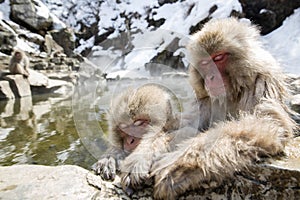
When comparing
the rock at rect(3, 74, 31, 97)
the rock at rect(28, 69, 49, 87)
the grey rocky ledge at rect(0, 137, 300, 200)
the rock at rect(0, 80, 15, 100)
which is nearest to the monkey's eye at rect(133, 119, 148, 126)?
the grey rocky ledge at rect(0, 137, 300, 200)

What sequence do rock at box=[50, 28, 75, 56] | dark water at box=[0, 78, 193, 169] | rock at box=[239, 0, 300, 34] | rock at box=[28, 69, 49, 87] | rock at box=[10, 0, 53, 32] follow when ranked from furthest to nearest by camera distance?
rock at box=[50, 28, 75, 56] → rock at box=[10, 0, 53, 32] → rock at box=[239, 0, 300, 34] → rock at box=[28, 69, 49, 87] → dark water at box=[0, 78, 193, 169]

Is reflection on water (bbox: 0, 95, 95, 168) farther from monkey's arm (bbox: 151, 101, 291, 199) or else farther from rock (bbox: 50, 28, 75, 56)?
rock (bbox: 50, 28, 75, 56)

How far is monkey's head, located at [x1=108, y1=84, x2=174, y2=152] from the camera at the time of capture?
4.77 feet

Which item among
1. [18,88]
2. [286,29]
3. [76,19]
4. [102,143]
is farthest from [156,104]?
[76,19]

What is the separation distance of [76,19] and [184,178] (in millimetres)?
23945

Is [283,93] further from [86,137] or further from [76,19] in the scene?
[76,19]

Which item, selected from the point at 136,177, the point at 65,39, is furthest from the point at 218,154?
the point at 65,39

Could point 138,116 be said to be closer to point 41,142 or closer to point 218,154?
point 218,154

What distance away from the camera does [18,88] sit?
840 centimetres

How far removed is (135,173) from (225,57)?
78cm

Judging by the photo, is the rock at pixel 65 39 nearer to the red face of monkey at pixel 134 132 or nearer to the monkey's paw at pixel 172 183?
the red face of monkey at pixel 134 132

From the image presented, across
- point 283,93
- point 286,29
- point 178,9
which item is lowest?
point 283,93

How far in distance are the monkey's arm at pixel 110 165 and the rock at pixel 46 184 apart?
0.24 feet

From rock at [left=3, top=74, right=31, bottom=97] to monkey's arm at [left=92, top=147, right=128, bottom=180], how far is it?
307 inches
